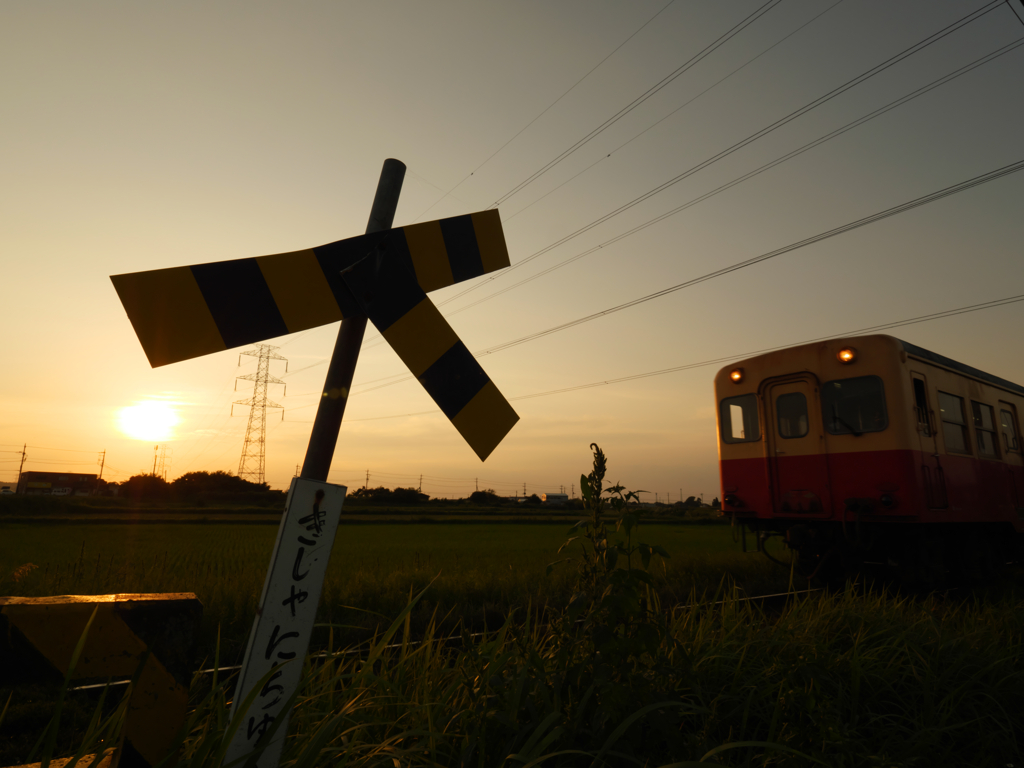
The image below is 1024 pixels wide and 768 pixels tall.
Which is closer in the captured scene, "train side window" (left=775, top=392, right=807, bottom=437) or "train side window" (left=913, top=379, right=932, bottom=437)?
"train side window" (left=913, top=379, right=932, bottom=437)

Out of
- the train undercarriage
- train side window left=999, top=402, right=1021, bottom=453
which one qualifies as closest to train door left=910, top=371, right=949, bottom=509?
the train undercarriage

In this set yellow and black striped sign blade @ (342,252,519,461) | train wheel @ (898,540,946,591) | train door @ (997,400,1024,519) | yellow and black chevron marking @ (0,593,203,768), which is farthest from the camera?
train door @ (997,400,1024,519)

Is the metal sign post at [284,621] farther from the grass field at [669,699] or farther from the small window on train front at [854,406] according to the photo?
the small window on train front at [854,406]

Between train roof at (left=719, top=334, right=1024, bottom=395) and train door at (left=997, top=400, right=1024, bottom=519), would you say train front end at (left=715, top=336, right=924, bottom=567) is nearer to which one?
train roof at (left=719, top=334, right=1024, bottom=395)

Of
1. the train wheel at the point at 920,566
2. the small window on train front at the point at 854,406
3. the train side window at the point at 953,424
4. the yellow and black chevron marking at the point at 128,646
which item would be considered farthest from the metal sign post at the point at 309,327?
the train side window at the point at 953,424

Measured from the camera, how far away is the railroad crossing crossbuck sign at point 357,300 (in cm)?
133

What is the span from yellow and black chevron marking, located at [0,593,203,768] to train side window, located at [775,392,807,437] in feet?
27.7

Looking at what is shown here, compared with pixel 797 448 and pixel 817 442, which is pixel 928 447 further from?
pixel 797 448

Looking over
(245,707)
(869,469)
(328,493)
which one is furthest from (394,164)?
(869,469)

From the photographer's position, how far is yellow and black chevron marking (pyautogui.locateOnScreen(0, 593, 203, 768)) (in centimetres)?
105

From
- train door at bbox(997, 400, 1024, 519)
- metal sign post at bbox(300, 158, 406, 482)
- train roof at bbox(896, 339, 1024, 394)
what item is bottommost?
metal sign post at bbox(300, 158, 406, 482)

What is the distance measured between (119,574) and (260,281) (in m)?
6.36

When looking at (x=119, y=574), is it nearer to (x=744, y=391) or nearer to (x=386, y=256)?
(x=386, y=256)

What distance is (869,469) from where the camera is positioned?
7.21 metres
